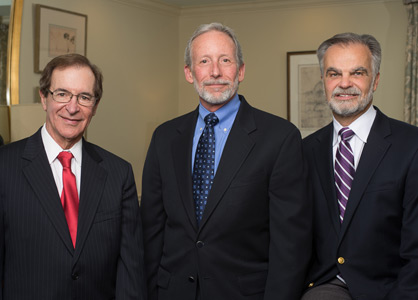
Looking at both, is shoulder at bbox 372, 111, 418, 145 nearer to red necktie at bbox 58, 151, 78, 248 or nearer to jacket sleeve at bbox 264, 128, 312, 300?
jacket sleeve at bbox 264, 128, 312, 300

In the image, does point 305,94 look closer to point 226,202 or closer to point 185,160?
point 185,160

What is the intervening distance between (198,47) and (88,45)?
3.71 m

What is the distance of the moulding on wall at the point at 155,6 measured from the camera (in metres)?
6.22

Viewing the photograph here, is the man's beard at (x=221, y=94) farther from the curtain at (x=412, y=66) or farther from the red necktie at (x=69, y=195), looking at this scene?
the curtain at (x=412, y=66)

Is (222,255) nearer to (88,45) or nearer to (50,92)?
(50,92)

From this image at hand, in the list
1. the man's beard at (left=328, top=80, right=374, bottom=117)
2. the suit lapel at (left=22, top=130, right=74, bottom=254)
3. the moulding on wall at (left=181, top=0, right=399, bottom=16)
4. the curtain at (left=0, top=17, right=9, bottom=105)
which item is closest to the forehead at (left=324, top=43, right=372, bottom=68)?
the man's beard at (left=328, top=80, right=374, bottom=117)

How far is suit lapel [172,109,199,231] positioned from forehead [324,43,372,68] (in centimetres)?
67

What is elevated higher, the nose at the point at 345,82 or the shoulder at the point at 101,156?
the nose at the point at 345,82

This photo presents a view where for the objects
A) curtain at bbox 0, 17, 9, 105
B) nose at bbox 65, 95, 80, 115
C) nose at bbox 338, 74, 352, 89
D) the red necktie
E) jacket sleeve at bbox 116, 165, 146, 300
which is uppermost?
curtain at bbox 0, 17, 9, 105

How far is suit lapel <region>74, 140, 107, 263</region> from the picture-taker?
1.87 m

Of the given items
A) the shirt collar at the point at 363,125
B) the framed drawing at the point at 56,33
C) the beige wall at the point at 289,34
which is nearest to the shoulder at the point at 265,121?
the shirt collar at the point at 363,125

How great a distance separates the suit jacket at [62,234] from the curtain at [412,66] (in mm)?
4464

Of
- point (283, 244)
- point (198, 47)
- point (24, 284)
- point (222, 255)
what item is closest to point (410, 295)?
point (283, 244)

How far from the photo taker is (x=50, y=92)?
76.6 inches
